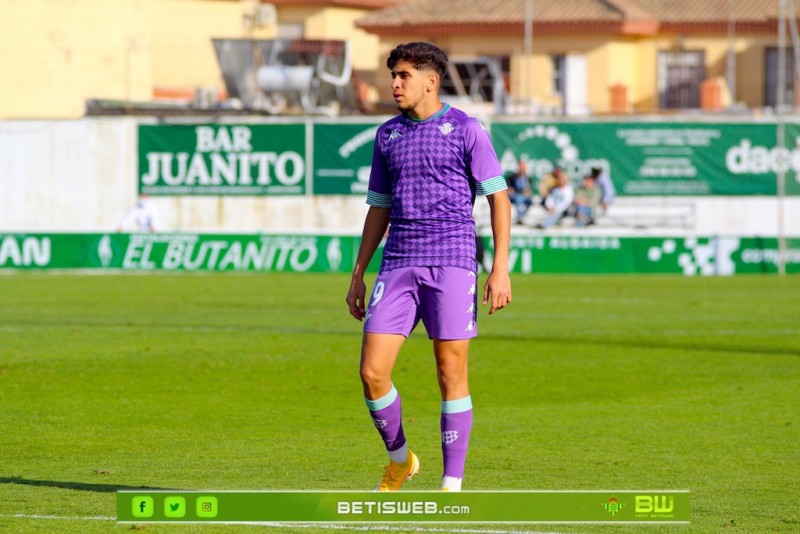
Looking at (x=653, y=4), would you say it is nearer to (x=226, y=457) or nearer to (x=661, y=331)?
(x=661, y=331)

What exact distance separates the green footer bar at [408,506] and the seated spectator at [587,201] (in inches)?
1170

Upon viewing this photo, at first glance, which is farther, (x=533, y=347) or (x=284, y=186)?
(x=284, y=186)

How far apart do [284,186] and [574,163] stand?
7186 millimetres

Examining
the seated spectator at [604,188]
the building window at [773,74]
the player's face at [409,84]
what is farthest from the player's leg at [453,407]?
the building window at [773,74]

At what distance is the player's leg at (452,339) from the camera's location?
25.2 ft

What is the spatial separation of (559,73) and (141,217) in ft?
67.0

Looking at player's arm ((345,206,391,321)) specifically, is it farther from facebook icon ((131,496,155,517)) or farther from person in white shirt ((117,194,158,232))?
person in white shirt ((117,194,158,232))

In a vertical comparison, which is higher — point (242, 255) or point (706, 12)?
point (706, 12)

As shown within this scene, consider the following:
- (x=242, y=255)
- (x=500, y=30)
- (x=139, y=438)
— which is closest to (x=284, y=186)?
(x=242, y=255)

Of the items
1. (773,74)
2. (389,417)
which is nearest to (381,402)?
(389,417)

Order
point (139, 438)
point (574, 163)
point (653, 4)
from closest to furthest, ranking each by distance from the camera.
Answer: point (139, 438) < point (574, 163) < point (653, 4)

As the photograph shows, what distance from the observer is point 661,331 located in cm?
1948

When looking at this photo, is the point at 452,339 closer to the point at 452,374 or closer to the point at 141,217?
the point at 452,374

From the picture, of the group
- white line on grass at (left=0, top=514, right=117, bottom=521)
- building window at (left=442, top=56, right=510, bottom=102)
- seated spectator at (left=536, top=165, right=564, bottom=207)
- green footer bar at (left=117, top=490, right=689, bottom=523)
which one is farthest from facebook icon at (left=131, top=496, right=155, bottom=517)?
building window at (left=442, top=56, right=510, bottom=102)
